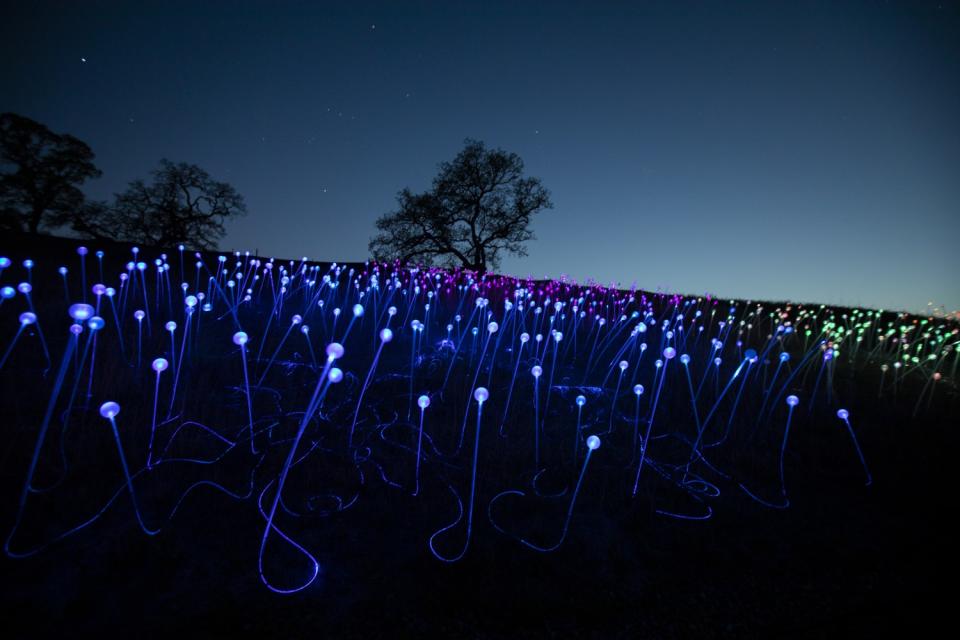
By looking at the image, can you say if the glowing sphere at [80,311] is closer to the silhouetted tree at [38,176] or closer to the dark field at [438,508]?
the dark field at [438,508]

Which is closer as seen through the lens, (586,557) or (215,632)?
(215,632)

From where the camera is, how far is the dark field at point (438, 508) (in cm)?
176

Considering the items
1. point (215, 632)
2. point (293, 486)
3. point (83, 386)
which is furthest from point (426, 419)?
point (83, 386)

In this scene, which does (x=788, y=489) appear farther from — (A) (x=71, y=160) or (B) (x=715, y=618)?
(A) (x=71, y=160)

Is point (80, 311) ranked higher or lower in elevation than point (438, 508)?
higher

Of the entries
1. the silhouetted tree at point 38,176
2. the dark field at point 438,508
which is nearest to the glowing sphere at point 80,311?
the dark field at point 438,508

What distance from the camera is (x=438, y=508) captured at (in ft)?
8.07

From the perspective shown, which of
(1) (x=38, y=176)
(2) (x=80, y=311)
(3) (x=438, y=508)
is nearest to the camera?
(2) (x=80, y=311)

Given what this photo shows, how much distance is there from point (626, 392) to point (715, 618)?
9.09 ft

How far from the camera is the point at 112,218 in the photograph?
62.7ft

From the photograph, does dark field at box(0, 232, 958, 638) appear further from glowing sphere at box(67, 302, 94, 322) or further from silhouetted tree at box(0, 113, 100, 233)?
silhouetted tree at box(0, 113, 100, 233)

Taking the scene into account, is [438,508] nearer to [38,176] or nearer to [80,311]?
[80,311]

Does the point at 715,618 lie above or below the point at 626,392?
below

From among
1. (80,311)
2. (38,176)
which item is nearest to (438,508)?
(80,311)
